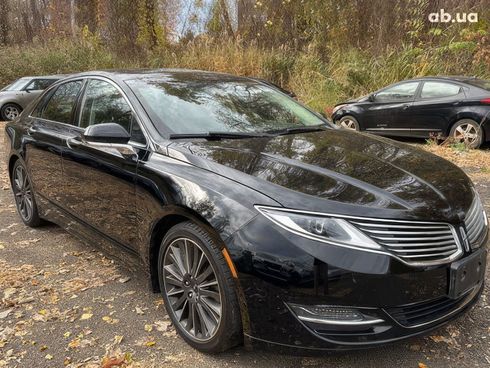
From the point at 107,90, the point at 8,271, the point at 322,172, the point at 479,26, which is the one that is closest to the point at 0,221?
the point at 8,271

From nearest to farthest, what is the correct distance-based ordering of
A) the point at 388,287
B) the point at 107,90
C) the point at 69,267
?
the point at 388,287 < the point at 107,90 < the point at 69,267

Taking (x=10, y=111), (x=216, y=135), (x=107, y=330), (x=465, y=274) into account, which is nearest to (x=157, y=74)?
(x=216, y=135)

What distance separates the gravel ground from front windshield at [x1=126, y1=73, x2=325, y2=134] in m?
1.15

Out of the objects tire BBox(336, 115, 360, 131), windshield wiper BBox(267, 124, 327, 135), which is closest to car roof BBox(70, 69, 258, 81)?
windshield wiper BBox(267, 124, 327, 135)

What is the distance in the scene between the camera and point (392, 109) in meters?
9.76

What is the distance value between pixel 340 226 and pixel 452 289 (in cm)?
66

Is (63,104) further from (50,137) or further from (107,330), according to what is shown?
(107,330)

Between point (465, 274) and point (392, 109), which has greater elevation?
point (465, 274)

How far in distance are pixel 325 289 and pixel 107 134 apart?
179cm

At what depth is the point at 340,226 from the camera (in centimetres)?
220

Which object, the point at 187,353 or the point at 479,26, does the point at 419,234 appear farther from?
the point at 479,26

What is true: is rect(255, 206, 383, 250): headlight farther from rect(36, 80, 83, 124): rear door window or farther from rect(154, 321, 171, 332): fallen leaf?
rect(36, 80, 83, 124): rear door window

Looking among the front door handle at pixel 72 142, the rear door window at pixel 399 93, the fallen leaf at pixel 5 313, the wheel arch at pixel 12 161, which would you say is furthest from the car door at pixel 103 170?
the rear door window at pixel 399 93

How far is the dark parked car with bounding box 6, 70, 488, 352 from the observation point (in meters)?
2.18
